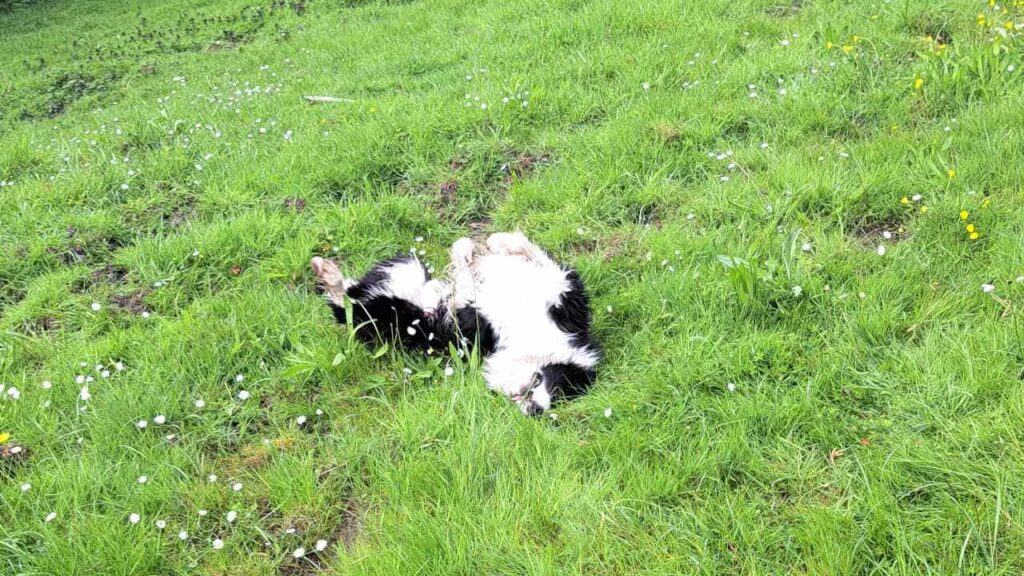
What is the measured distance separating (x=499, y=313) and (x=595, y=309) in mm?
468

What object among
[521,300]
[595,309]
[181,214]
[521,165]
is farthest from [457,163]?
[181,214]

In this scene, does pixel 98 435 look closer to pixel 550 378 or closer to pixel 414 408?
pixel 414 408

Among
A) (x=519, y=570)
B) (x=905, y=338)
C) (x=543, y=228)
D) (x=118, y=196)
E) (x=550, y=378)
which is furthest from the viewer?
(x=118, y=196)

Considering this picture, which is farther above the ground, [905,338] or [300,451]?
[905,338]

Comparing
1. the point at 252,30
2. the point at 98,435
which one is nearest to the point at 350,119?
the point at 98,435

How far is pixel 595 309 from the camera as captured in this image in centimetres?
312

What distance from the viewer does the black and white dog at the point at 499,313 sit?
2.72 meters

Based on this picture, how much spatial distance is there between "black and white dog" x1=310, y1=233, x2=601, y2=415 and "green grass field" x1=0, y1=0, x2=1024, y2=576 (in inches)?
4.4

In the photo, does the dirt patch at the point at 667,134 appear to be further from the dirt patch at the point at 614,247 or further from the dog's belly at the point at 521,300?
the dog's belly at the point at 521,300

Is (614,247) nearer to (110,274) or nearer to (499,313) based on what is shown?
(499,313)

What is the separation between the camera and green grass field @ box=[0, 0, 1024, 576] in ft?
6.73

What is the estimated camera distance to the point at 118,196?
4586mm

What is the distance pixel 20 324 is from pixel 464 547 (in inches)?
118

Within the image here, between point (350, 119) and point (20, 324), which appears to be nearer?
point (20, 324)
